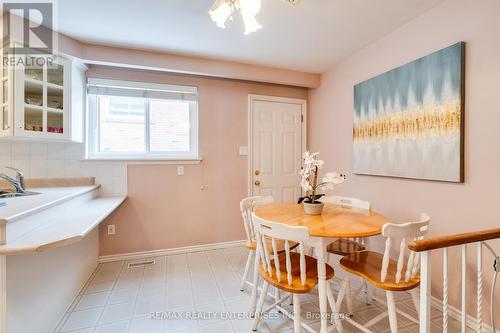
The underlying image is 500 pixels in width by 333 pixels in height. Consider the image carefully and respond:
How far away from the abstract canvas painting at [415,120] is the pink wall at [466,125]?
0.07 m

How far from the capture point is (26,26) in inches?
81.9

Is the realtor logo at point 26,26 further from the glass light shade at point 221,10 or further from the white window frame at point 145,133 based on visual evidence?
the glass light shade at point 221,10

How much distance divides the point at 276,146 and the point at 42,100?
264cm

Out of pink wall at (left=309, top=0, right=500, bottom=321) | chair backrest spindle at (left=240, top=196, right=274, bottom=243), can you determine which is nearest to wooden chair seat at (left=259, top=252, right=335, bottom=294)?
chair backrest spindle at (left=240, top=196, right=274, bottom=243)

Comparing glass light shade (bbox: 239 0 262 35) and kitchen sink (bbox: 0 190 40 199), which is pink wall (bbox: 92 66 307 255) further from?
glass light shade (bbox: 239 0 262 35)

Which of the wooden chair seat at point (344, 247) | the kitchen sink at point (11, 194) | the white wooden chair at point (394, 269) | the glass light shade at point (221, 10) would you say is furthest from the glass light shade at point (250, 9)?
the kitchen sink at point (11, 194)

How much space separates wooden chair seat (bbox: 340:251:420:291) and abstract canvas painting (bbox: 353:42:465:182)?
84 cm

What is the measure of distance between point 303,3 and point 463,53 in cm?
122

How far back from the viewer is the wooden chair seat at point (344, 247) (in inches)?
78.0

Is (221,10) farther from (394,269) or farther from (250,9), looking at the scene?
(394,269)

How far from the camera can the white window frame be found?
9.23 ft

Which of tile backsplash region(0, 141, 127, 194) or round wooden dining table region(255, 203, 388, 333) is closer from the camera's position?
→ round wooden dining table region(255, 203, 388, 333)

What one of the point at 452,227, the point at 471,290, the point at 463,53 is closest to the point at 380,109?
the point at 463,53

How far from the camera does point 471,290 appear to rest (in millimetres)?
1758
